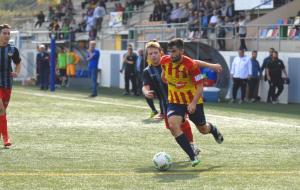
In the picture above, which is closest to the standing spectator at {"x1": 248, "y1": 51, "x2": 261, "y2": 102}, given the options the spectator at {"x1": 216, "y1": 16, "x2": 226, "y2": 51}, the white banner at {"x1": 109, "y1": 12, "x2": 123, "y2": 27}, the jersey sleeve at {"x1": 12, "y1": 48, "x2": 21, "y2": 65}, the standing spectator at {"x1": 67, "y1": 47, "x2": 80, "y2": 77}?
the spectator at {"x1": 216, "y1": 16, "x2": 226, "y2": 51}

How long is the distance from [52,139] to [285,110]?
9.87 m

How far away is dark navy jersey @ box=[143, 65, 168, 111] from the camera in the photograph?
48.2ft

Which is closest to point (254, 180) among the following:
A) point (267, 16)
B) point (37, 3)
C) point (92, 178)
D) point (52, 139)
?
point (92, 178)

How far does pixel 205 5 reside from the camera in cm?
3441

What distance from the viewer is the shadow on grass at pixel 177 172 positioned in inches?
401

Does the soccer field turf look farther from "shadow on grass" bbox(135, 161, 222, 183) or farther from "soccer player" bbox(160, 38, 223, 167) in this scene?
"soccer player" bbox(160, 38, 223, 167)

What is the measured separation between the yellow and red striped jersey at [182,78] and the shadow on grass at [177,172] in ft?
3.02

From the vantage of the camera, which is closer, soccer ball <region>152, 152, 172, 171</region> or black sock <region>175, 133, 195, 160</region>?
soccer ball <region>152, 152, 172, 171</region>

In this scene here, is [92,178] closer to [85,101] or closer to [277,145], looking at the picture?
[277,145]

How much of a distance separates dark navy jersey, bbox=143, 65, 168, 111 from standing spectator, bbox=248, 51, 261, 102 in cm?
1178

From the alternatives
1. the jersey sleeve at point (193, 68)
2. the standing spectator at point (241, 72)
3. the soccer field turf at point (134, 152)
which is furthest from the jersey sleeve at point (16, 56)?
the standing spectator at point (241, 72)

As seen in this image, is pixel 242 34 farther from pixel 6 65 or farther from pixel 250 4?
pixel 6 65

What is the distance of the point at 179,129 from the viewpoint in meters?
11.1

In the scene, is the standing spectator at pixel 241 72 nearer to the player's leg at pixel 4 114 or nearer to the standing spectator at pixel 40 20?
the player's leg at pixel 4 114
